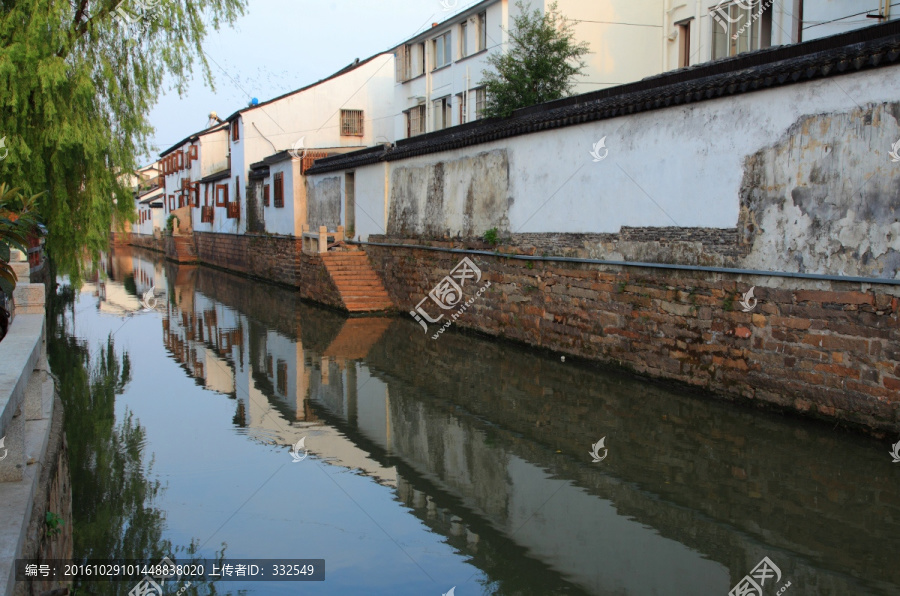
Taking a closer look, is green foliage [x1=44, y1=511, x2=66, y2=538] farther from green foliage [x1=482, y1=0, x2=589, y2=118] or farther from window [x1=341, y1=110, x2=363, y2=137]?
window [x1=341, y1=110, x2=363, y2=137]

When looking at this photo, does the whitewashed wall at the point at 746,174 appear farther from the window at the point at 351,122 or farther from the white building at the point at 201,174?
the white building at the point at 201,174

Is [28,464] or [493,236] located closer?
[28,464]

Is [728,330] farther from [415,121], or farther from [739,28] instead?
[415,121]

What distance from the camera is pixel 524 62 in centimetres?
2014

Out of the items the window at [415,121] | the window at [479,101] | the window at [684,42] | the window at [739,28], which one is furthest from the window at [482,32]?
the window at [739,28]

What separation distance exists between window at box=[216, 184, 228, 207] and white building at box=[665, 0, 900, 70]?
69.3 feet

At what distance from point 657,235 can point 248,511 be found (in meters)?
6.58

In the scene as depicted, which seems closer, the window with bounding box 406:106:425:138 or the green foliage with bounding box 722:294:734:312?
the green foliage with bounding box 722:294:734:312

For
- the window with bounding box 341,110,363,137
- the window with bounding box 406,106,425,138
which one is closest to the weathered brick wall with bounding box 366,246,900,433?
the window with bounding box 406,106,425,138

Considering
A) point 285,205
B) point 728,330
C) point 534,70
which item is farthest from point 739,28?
point 285,205

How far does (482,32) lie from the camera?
83.7 feet

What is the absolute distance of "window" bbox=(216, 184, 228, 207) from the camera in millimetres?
35844

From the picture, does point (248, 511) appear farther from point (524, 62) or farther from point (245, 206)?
point (245, 206)

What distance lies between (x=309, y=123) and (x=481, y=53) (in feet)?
32.6
